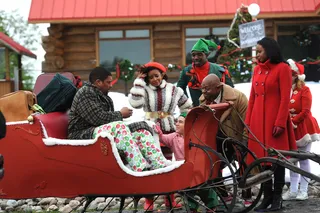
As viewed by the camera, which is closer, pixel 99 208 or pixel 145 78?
pixel 145 78

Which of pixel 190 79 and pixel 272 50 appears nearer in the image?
pixel 272 50

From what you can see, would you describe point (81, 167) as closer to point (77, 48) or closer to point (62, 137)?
point (62, 137)

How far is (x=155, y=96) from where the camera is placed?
6703 mm

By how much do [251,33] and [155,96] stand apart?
5129 millimetres

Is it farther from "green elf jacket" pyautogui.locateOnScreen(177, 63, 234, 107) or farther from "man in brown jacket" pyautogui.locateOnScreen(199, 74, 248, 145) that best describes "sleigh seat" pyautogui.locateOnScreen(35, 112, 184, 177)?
"green elf jacket" pyautogui.locateOnScreen(177, 63, 234, 107)

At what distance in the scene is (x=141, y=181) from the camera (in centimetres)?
535

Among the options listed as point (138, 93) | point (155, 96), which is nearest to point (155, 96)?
point (155, 96)

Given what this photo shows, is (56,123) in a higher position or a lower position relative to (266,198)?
higher

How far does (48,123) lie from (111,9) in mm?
11948

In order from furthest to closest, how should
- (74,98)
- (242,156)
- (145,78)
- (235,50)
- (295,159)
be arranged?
(235,50)
(145,78)
(242,156)
(74,98)
(295,159)

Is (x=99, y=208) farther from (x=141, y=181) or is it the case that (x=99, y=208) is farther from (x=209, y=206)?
(x=141, y=181)

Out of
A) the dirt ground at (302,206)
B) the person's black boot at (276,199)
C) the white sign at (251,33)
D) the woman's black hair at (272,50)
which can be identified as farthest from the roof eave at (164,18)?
the person's black boot at (276,199)

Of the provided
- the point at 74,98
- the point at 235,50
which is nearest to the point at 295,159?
the point at 74,98

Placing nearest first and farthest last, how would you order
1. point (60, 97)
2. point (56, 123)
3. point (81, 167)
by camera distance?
point (81, 167) < point (56, 123) < point (60, 97)
